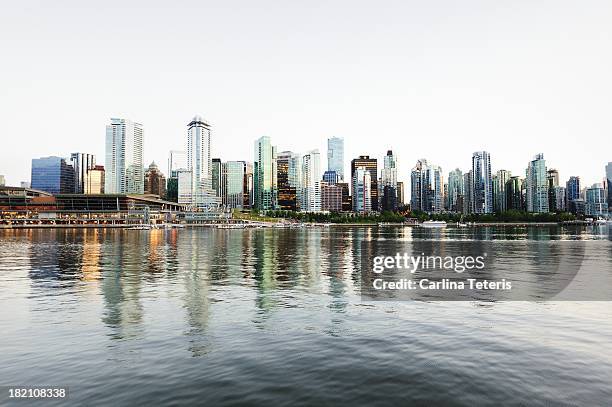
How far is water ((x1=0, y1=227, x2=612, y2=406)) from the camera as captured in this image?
21500mm

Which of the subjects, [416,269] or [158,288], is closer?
[158,288]

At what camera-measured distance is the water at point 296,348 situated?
21500mm

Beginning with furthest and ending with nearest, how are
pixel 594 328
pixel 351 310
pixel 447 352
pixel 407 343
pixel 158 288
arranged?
pixel 158 288, pixel 351 310, pixel 594 328, pixel 407 343, pixel 447 352

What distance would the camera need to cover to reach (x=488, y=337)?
31.3 meters

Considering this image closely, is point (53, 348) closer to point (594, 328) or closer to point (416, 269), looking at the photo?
point (594, 328)

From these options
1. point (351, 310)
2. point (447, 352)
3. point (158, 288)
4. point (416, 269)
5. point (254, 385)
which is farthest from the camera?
point (416, 269)

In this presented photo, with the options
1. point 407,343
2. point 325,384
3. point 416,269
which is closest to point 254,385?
point 325,384

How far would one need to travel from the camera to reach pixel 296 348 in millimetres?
28812

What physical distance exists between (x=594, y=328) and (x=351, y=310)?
63.1 ft

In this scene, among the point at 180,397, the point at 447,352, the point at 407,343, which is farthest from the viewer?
the point at 407,343

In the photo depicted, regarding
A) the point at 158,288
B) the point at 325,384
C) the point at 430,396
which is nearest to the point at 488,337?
the point at 430,396

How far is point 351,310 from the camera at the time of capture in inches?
1609

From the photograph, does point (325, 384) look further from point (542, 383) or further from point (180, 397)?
point (542, 383)

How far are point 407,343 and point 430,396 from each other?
887 centimetres
